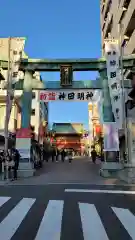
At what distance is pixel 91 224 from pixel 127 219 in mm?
996

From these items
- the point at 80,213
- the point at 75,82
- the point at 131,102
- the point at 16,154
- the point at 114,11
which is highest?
the point at 114,11

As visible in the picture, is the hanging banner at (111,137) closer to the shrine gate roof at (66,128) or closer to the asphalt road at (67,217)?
the asphalt road at (67,217)

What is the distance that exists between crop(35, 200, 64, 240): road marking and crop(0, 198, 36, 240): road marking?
0.54 metres

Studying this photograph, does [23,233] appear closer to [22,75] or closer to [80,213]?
[80,213]

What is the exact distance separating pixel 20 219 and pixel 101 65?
18325 millimetres

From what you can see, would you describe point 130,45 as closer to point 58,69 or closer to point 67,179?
point 58,69

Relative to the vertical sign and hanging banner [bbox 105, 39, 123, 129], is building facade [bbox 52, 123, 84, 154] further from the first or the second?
hanging banner [bbox 105, 39, 123, 129]

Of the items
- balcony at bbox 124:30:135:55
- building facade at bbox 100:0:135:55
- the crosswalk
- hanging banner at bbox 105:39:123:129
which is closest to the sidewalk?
hanging banner at bbox 105:39:123:129

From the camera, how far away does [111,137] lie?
23062mm

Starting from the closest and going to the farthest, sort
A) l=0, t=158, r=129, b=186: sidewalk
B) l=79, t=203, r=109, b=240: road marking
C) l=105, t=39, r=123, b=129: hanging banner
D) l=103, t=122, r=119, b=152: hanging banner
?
l=79, t=203, r=109, b=240: road marking → l=0, t=158, r=129, b=186: sidewalk → l=105, t=39, r=123, b=129: hanging banner → l=103, t=122, r=119, b=152: hanging banner

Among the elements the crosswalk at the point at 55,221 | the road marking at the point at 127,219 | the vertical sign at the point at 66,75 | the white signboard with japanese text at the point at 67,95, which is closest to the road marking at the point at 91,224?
the crosswalk at the point at 55,221

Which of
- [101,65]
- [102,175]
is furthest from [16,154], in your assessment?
[101,65]

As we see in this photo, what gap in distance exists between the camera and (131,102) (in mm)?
24703

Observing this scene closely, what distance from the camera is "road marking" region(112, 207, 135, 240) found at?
6777 millimetres
